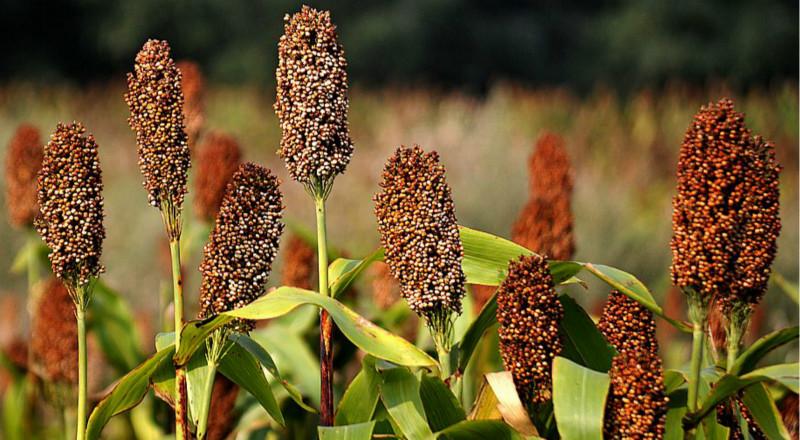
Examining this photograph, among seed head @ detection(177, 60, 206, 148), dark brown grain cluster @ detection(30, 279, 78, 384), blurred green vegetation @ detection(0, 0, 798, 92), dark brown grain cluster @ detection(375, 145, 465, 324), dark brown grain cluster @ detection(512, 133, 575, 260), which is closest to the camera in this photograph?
dark brown grain cluster @ detection(375, 145, 465, 324)

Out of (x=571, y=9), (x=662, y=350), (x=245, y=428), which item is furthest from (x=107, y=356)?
(x=571, y=9)

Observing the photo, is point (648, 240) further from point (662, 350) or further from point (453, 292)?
point (453, 292)

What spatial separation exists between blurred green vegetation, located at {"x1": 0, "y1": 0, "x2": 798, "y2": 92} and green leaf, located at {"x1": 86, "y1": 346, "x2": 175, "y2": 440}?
20.8 meters

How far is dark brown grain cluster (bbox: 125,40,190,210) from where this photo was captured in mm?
1668

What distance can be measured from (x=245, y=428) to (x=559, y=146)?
1167 mm

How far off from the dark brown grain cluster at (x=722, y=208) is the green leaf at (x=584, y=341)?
22cm

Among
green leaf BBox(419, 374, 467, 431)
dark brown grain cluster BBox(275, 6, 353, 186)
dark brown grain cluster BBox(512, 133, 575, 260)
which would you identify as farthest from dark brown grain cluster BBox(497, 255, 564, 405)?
dark brown grain cluster BBox(512, 133, 575, 260)

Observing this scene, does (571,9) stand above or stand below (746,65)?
above

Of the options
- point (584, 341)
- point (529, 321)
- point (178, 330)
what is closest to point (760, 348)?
point (584, 341)

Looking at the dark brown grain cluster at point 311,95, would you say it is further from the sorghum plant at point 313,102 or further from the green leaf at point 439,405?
the green leaf at point 439,405

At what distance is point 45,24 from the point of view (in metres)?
23.7

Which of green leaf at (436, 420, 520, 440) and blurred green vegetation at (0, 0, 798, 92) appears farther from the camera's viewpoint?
blurred green vegetation at (0, 0, 798, 92)

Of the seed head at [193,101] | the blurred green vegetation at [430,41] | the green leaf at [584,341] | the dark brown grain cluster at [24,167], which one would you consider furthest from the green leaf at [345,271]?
the blurred green vegetation at [430,41]

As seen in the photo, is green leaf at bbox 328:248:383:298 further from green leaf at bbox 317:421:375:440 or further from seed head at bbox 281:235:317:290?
seed head at bbox 281:235:317:290
